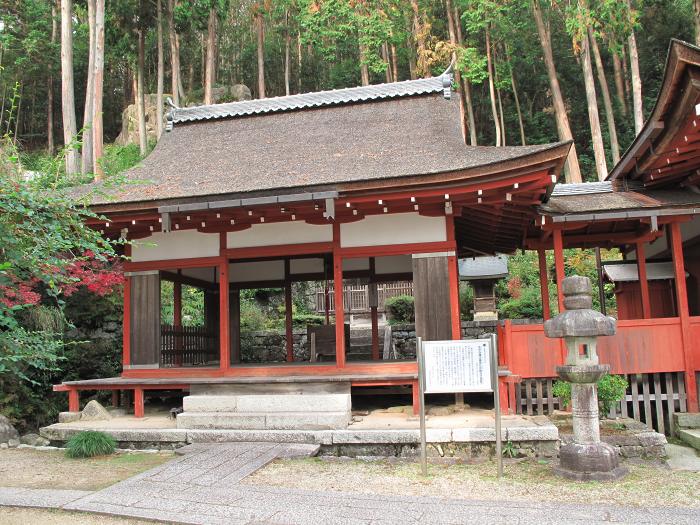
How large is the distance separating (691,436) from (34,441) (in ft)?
30.2

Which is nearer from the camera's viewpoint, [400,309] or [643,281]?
[643,281]

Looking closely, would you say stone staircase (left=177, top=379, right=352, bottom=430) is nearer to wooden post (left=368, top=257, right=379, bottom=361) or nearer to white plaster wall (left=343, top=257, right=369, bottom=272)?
wooden post (left=368, top=257, right=379, bottom=361)

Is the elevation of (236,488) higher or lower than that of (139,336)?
lower

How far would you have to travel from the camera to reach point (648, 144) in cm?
797

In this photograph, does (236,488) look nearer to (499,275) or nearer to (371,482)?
(371,482)

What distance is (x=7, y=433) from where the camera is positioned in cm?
812

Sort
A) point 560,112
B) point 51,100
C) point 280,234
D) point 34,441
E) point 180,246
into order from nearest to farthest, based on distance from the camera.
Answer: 1. point 34,441
2. point 280,234
3. point 180,246
4. point 560,112
5. point 51,100

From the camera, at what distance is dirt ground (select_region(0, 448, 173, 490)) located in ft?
18.5

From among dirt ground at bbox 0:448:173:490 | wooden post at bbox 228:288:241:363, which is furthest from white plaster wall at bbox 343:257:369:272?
dirt ground at bbox 0:448:173:490

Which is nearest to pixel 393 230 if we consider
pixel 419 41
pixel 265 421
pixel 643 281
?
pixel 265 421

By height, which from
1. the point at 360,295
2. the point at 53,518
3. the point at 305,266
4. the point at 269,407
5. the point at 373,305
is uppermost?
the point at 305,266

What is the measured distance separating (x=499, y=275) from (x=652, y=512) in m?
12.8

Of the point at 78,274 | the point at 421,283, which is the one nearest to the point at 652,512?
the point at 421,283

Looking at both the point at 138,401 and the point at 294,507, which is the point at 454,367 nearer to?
the point at 294,507
